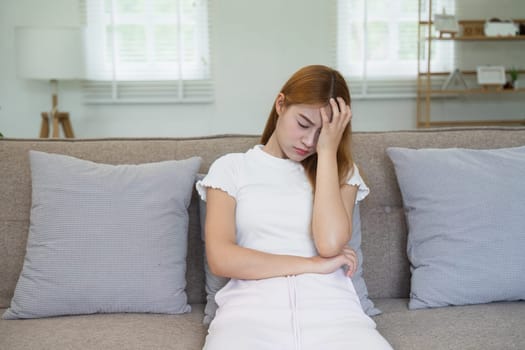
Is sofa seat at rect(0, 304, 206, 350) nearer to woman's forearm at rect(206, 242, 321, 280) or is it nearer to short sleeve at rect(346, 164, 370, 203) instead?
woman's forearm at rect(206, 242, 321, 280)

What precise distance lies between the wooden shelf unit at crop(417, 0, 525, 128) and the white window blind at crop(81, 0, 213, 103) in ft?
5.35

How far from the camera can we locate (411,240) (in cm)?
161

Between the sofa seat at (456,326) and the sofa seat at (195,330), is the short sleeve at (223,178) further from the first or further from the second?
the sofa seat at (456,326)

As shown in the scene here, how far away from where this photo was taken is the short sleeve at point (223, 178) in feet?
4.72

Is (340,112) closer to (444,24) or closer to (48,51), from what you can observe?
(48,51)

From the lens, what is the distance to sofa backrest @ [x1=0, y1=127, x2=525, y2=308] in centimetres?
163

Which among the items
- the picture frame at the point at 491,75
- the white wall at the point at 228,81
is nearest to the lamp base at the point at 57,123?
the white wall at the point at 228,81

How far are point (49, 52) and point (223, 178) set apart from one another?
2873mm

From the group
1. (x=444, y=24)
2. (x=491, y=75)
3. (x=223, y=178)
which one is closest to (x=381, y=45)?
(x=444, y=24)

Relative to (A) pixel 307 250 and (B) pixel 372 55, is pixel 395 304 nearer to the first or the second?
(A) pixel 307 250

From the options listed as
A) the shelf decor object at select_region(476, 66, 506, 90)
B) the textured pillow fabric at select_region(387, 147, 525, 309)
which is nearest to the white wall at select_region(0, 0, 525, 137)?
the shelf decor object at select_region(476, 66, 506, 90)

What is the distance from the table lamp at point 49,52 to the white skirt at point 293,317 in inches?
118

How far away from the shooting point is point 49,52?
12.7 feet

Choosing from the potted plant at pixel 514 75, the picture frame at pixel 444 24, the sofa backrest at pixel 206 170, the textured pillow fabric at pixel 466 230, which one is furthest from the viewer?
the potted plant at pixel 514 75
